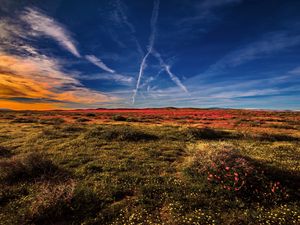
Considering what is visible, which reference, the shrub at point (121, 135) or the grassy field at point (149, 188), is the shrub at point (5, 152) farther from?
the shrub at point (121, 135)

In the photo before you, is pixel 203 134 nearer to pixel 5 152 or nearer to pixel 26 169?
pixel 26 169

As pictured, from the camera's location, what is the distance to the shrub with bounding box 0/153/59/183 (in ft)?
33.2

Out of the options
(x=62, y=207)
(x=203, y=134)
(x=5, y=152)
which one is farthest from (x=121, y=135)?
(x=62, y=207)

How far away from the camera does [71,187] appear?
8.11 metres

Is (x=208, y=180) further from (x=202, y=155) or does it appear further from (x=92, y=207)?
(x=92, y=207)

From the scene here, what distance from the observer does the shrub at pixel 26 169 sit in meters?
10.1

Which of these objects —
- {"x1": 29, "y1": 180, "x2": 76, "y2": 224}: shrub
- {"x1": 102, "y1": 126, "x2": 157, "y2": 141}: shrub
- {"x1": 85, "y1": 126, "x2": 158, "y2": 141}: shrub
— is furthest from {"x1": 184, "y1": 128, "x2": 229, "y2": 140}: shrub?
{"x1": 29, "y1": 180, "x2": 76, "y2": 224}: shrub

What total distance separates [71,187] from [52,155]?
22.3 feet

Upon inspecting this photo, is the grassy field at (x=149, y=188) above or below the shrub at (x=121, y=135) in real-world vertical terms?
below

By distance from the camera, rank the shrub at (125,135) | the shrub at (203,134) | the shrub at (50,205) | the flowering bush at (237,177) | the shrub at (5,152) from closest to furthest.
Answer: the shrub at (50,205) → the flowering bush at (237,177) → the shrub at (5,152) → the shrub at (125,135) → the shrub at (203,134)

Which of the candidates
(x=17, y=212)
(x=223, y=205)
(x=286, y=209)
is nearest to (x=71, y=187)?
(x=17, y=212)

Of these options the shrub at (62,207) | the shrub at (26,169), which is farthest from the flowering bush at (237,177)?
the shrub at (26,169)

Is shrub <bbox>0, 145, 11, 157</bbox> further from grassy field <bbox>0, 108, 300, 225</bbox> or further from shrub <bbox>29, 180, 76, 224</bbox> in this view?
shrub <bbox>29, 180, 76, 224</bbox>

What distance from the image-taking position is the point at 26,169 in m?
10.5
